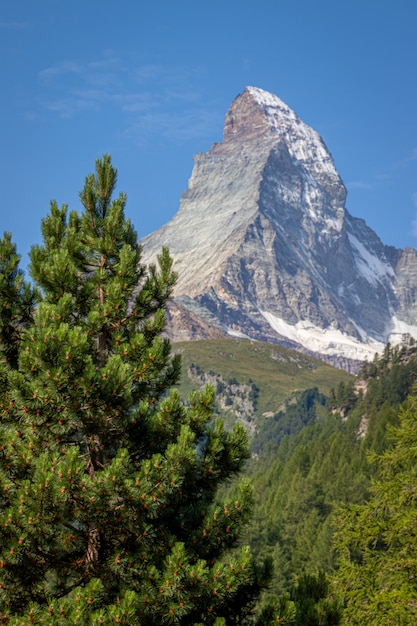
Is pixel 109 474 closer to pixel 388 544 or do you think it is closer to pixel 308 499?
pixel 388 544

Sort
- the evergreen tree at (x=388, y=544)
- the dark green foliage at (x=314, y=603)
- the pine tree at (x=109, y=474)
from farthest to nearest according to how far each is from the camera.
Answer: the evergreen tree at (x=388, y=544), the dark green foliage at (x=314, y=603), the pine tree at (x=109, y=474)

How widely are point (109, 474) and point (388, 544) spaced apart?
9.63 meters

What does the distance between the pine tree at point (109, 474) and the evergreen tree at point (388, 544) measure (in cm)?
354

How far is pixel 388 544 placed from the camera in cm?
2141

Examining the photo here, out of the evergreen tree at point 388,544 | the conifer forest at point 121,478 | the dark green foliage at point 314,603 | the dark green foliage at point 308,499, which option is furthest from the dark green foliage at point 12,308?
the dark green foliage at point 308,499

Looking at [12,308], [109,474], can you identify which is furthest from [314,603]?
[12,308]

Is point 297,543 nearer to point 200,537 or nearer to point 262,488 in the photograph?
point 262,488

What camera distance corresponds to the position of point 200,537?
17375mm

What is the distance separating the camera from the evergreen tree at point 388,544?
19094 millimetres

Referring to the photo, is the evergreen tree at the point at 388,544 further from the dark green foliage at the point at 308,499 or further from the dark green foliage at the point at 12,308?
the dark green foliage at the point at 308,499

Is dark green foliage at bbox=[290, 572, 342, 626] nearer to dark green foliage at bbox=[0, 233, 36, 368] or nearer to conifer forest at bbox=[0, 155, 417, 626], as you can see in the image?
conifer forest at bbox=[0, 155, 417, 626]

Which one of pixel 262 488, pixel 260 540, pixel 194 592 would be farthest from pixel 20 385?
pixel 262 488

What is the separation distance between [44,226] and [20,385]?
585 centimetres

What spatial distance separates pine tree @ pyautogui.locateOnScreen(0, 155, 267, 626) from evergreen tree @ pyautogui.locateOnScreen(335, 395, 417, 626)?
3537mm
